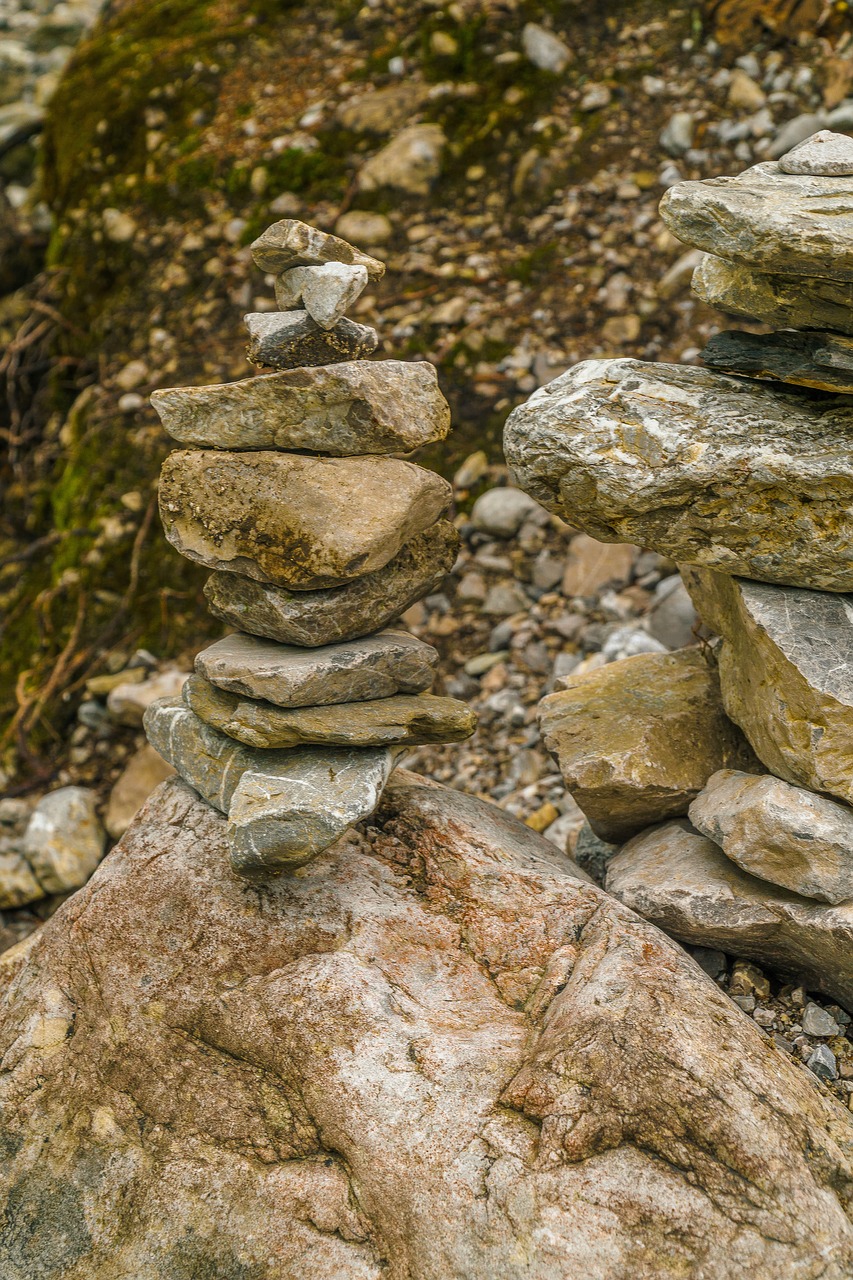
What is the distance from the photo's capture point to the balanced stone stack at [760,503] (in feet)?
14.3

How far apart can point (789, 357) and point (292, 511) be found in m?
2.19

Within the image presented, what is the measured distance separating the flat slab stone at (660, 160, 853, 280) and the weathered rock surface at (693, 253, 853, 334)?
20cm

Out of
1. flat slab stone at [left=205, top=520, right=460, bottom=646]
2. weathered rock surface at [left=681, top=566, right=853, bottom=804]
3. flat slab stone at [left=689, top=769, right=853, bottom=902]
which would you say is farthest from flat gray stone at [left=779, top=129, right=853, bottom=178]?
flat slab stone at [left=689, top=769, right=853, bottom=902]

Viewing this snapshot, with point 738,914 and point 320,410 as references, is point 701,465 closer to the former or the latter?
point 320,410

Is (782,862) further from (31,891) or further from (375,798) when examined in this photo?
(31,891)

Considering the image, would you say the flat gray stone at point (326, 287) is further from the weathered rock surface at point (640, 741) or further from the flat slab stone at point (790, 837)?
the flat slab stone at point (790, 837)

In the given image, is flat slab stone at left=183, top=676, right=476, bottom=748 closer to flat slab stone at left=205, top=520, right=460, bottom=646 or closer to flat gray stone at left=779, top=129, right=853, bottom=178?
flat slab stone at left=205, top=520, right=460, bottom=646

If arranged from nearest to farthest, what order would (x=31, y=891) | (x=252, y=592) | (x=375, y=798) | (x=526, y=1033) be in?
1. (x=526, y=1033)
2. (x=375, y=798)
3. (x=252, y=592)
4. (x=31, y=891)

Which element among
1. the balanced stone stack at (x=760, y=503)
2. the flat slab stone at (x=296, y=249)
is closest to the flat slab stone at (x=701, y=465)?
the balanced stone stack at (x=760, y=503)

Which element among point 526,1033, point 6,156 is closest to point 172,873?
point 526,1033

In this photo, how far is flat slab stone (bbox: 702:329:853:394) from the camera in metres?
4.37

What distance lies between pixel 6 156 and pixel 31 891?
948cm

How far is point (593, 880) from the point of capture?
5625 mm

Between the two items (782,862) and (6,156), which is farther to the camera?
(6,156)
